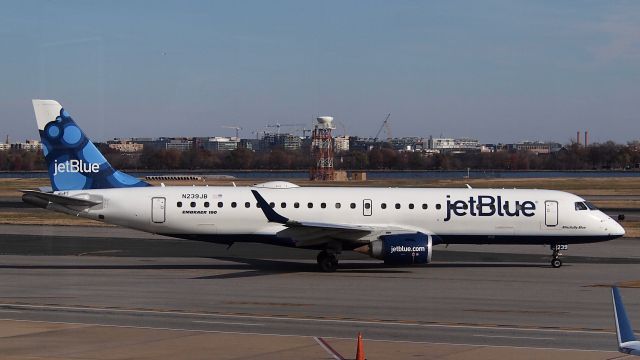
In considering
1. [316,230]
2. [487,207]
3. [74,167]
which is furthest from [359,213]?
[74,167]

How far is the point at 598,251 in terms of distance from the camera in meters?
41.6

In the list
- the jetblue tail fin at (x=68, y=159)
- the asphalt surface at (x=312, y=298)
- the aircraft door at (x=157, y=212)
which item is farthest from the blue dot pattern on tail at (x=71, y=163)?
the asphalt surface at (x=312, y=298)

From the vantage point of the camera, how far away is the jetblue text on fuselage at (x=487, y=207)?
115 feet

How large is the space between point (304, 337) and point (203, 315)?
4.19 metres

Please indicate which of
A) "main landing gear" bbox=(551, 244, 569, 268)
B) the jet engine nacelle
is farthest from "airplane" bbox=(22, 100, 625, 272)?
the jet engine nacelle

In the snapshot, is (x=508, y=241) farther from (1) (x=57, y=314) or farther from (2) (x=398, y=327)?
(1) (x=57, y=314)

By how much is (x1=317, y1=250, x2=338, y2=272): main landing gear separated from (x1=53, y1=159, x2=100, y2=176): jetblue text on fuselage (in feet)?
30.7

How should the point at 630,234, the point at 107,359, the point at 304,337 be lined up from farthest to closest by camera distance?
the point at 630,234
the point at 304,337
the point at 107,359

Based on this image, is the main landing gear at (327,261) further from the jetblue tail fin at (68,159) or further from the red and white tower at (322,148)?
the red and white tower at (322,148)

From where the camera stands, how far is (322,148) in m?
145

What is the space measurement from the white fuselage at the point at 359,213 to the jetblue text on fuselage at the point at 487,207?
37mm

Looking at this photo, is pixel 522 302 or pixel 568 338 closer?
pixel 568 338

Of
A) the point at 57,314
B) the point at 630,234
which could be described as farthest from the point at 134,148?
the point at 57,314

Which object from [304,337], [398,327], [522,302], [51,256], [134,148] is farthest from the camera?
[134,148]
